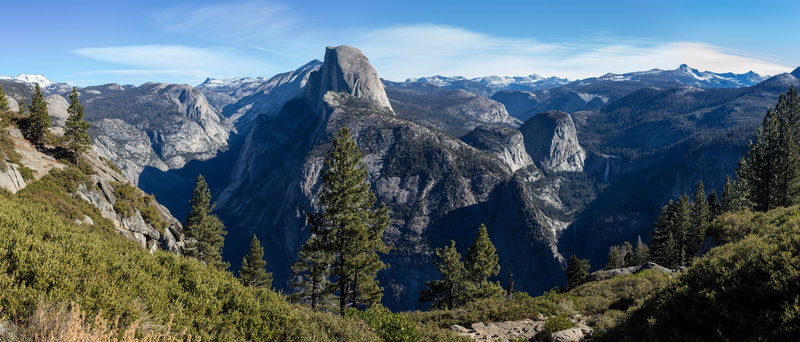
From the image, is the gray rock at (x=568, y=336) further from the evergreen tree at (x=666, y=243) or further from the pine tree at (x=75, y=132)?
the evergreen tree at (x=666, y=243)

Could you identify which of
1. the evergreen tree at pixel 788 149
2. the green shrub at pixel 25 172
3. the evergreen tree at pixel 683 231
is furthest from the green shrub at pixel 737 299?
the evergreen tree at pixel 683 231

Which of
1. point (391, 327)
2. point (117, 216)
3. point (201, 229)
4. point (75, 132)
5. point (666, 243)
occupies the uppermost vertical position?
point (75, 132)

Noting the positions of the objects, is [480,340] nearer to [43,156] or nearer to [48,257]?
[48,257]

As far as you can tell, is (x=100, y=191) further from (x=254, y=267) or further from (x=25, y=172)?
(x=254, y=267)

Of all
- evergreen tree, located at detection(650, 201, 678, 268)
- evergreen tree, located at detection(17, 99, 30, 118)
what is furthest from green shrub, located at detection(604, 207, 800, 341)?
evergreen tree, located at detection(650, 201, 678, 268)

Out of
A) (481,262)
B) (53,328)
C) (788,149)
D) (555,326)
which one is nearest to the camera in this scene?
(53,328)

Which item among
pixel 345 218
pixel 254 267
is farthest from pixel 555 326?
pixel 254 267

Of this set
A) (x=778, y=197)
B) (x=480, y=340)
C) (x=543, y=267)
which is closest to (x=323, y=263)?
(x=480, y=340)
